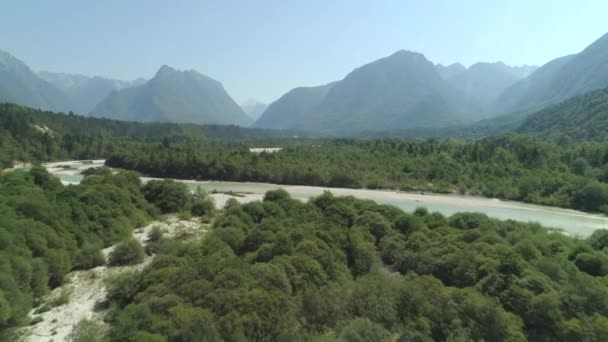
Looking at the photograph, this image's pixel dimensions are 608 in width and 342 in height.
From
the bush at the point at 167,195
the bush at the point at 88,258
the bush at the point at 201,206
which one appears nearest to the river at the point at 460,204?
the bush at the point at 201,206

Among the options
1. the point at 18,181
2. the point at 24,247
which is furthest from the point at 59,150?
the point at 24,247

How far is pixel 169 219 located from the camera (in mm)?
44375

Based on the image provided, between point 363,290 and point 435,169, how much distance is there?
64.4m

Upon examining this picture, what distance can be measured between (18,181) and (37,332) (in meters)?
23.7

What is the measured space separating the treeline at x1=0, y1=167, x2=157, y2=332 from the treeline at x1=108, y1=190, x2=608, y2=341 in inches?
174

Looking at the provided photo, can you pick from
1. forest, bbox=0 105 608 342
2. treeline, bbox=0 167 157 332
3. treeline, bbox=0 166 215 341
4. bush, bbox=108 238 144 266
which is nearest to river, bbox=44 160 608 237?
treeline, bbox=0 166 215 341

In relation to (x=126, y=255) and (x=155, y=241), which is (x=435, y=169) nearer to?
(x=155, y=241)

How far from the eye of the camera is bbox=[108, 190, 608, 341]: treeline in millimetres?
15711

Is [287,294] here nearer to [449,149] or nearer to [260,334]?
[260,334]

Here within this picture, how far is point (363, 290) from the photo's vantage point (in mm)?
18438

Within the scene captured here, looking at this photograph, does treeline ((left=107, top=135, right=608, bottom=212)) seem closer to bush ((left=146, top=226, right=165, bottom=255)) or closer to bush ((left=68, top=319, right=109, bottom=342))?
bush ((left=146, top=226, right=165, bottom=255))

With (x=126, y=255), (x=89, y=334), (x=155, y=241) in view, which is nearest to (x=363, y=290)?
(x=89, y=334)

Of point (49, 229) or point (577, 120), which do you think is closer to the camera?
point (49, 229)

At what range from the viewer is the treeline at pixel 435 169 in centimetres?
6234
